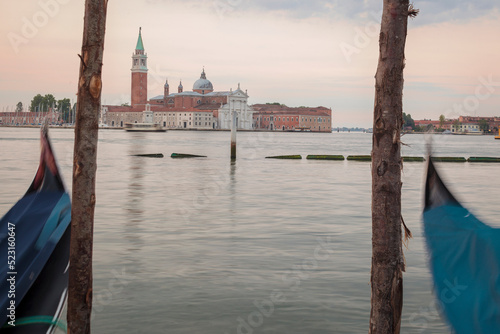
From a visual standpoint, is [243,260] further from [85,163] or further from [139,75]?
[139,75]

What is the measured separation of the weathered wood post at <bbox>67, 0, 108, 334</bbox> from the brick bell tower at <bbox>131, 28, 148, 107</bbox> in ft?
434

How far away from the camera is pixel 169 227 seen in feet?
33.0

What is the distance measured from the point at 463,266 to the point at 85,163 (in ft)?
7.82

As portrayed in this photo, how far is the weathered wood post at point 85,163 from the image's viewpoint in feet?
12.3

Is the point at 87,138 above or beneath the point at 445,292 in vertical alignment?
above

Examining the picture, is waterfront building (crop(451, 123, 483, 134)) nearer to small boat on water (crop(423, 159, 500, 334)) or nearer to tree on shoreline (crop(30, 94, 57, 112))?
tree on shoreline (crop(30, 94, 57, 112))

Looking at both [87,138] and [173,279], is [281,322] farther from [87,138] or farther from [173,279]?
[87,138]

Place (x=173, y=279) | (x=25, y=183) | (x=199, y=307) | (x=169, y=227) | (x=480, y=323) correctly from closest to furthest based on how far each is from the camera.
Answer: (x=480, y=323) < (x=199, y=307) < (x=173, y=279) < (x=169, y=227) < (x=25, y=183)

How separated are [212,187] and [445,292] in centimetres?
1374

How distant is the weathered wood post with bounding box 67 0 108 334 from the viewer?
12.3 ft

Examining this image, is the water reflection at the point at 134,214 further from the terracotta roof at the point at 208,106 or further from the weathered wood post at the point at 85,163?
the terracotta roof at the point at 208,106

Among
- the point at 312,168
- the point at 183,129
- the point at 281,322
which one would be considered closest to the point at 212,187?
the point at 312,168

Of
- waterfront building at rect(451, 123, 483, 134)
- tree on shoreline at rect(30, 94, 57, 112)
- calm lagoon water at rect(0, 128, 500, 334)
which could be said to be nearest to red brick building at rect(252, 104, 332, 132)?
waterfront building at rect(451, 123, 483, 134)

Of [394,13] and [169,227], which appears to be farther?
[169,227]
